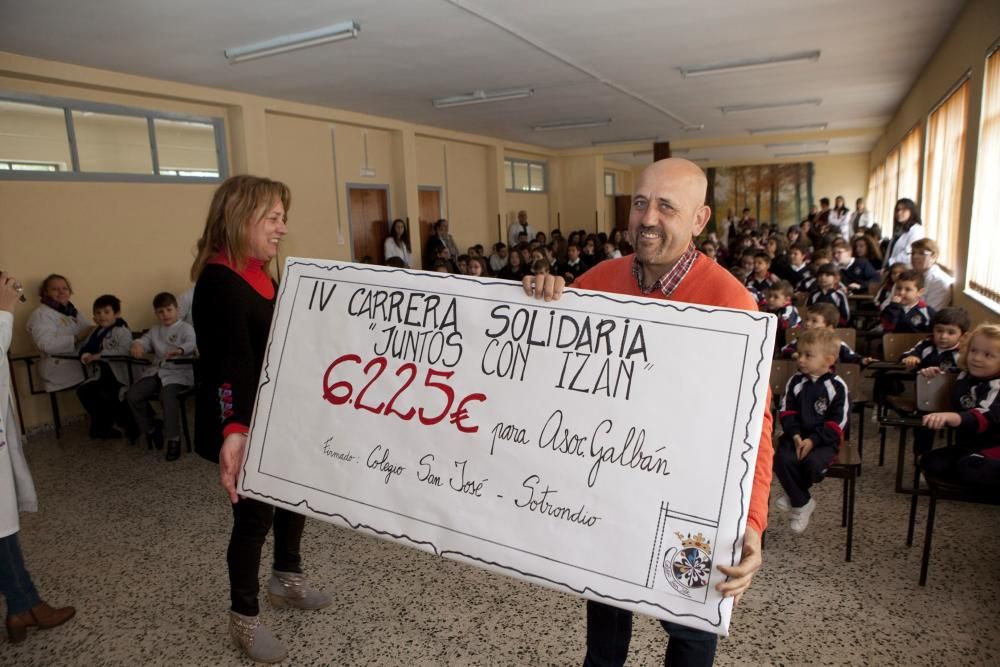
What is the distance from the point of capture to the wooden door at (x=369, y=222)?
9.20m

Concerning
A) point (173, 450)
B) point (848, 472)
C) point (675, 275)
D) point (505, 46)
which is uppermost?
point (505, 46)

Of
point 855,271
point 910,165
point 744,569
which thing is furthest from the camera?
point 910,165

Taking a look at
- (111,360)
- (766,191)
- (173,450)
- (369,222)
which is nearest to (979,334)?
(173,450)

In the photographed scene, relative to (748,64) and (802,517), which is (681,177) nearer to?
(802,517)

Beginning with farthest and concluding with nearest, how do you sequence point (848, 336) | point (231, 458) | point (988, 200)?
point (988, 200) < point (848, 336) < point (231, 458)

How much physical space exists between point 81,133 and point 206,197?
130cm

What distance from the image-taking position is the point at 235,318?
1770 mm

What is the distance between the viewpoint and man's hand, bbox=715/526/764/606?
1074mm

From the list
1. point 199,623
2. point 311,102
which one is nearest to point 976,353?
point 199,623

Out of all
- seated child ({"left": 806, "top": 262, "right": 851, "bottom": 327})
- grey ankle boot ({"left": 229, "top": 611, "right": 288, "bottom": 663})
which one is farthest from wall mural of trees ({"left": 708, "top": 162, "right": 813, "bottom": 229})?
grey ankle boot ({"left": 229, "top": 611, "right": 288, "bottom": 663})

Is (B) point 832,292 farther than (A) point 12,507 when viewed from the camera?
Yes

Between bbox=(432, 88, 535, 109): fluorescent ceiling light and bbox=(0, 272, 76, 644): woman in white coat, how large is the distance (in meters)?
6.32

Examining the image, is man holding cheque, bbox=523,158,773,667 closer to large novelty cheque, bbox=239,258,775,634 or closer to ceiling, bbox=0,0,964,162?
large novelty cheque, bbox=239,258,775,634

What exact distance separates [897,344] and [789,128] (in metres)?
10.7
